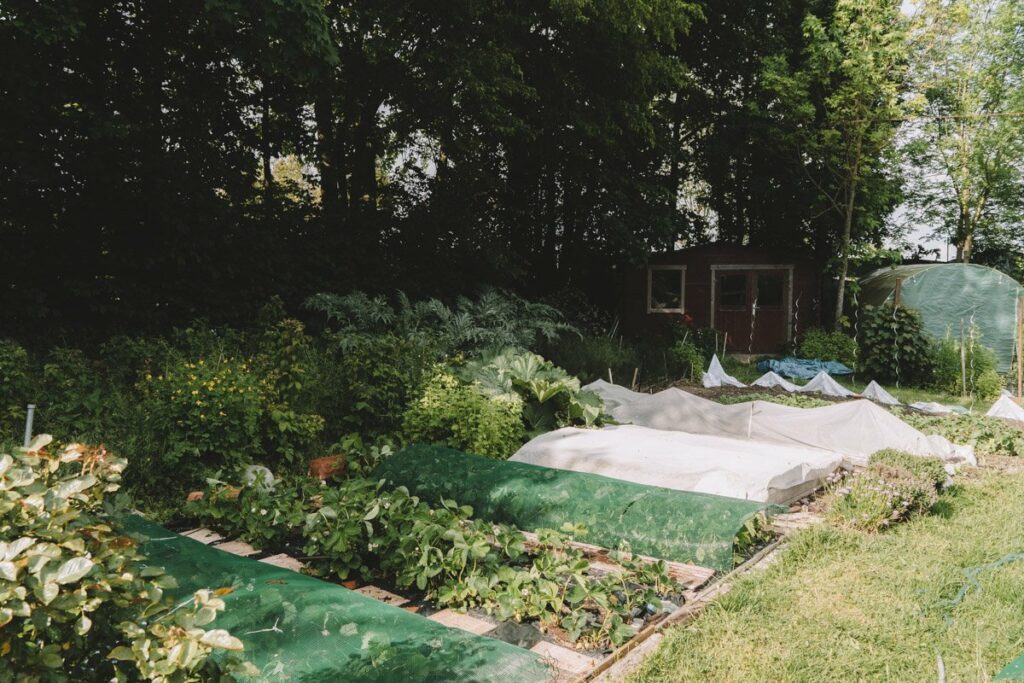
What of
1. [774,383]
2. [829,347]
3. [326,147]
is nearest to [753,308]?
[829,347]

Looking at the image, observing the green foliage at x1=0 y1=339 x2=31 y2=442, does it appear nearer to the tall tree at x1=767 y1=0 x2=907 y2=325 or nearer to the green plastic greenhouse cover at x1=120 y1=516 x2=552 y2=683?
the green plastic greenhouse cover at x1=120 y1=516 x2=552 y2=683

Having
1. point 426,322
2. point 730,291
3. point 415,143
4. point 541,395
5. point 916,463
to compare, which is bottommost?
point 916,463

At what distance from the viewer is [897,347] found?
1340 centimetres

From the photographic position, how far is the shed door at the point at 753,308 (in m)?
18.6

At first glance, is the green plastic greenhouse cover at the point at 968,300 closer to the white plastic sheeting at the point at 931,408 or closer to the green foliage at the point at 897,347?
the green foliage at the point at 897,347

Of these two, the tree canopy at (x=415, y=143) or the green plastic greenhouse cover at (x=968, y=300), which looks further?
the green plastic greenhouse cover at (x=968, y=300)

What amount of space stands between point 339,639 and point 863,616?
256 cm

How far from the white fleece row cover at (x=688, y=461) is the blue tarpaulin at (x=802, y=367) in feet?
27.9

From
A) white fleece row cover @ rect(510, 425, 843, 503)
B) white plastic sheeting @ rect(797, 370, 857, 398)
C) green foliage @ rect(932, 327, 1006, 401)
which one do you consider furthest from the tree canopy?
white plastic sheeting @ rect(797, 370, 857, 398)

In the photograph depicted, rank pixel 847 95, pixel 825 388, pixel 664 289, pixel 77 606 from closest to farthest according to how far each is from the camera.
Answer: pixel 77 606 < pixel 825 388 < pixel 847 95 < pixel 664 289

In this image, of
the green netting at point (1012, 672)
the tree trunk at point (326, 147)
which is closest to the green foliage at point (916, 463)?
the green netting at point (1012, 672)

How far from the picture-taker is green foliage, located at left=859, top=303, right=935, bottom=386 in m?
13.3

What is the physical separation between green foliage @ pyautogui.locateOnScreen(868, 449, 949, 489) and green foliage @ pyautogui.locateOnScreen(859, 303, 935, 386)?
8.79 metres

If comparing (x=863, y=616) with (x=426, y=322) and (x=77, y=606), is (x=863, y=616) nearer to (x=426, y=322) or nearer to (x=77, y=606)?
(x=77, y=606)
